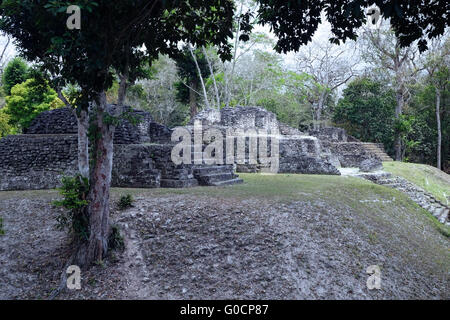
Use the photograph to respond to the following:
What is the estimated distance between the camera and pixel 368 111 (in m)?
26.6

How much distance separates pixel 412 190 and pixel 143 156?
1211 centimetres

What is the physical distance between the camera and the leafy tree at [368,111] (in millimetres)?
25719

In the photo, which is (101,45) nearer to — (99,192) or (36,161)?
(99,192)

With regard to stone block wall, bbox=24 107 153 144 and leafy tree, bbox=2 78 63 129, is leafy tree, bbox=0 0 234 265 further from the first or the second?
leafy tree, bbox=2 78 63 129

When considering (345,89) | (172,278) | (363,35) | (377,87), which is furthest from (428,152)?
(172,278)

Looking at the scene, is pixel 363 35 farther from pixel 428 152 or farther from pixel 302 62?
pixel 428 152

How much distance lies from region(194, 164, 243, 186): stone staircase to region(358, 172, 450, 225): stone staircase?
22.7 feet

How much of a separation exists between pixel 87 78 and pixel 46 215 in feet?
11.1

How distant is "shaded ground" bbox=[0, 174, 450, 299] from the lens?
4.48 meters

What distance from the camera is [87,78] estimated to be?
14.1 feet

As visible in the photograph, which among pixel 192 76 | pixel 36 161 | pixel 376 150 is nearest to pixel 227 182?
pixel 36 161

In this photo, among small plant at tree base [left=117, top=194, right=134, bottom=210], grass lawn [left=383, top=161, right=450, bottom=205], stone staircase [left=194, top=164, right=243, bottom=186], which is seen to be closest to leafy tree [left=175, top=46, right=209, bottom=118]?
stone staircase [left=194, top=164, right=243, bottom=186]

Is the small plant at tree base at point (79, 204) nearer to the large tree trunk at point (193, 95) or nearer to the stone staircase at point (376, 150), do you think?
the large tree trunk at point (193, 95)

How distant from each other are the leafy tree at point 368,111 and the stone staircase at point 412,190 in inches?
472
